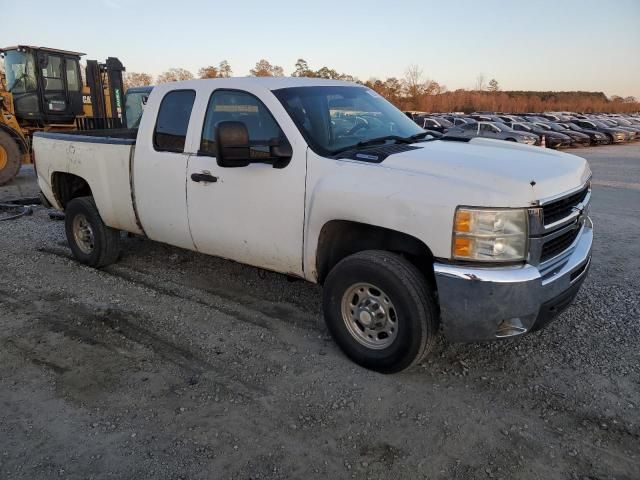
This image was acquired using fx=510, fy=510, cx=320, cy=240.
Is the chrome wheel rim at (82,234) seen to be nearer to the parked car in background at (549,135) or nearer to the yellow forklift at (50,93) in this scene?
the yellow forklift at (50,93)

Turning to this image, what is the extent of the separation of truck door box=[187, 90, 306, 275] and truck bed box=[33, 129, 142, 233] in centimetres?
99

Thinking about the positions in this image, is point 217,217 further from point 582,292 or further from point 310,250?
point 582,292

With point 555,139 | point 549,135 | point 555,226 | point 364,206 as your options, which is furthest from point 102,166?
point 549,135

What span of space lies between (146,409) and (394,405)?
154 centimetres

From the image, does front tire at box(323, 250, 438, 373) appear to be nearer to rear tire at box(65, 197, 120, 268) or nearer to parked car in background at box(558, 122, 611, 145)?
rear tire at box(65, 197, 120, 268)

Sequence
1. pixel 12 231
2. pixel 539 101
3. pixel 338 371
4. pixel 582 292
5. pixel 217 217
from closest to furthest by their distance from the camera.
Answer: pixel 338 371, pixel 217 217, pixel 582 292, pixel 12 231, pixel 539 101

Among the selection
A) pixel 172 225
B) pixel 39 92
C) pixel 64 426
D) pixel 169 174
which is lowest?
pixel 64 426

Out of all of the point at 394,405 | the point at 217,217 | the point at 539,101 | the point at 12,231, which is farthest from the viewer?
the point at 539,101

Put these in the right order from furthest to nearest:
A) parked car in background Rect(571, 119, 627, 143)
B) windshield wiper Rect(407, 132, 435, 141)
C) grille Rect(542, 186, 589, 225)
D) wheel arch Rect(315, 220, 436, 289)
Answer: parked car in background Rect(571, 119, 627, 143)
windshield wiper Rect(407, 132, 435, 141)
wheel arch Rect(315, 220, 436, 289)
grille Rect(542, 186, 589, 225)

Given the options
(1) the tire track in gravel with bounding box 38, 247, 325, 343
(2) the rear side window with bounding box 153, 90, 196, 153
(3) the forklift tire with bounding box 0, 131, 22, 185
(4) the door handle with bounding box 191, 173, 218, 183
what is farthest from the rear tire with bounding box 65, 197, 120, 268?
(3) the forklift tire with bounding box 0, 131, 22, 185

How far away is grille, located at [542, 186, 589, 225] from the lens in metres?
3.13

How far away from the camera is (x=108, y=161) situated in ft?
16.7

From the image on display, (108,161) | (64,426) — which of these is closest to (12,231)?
(108,161)

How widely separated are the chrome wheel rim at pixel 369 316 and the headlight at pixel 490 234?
2.10 feet
